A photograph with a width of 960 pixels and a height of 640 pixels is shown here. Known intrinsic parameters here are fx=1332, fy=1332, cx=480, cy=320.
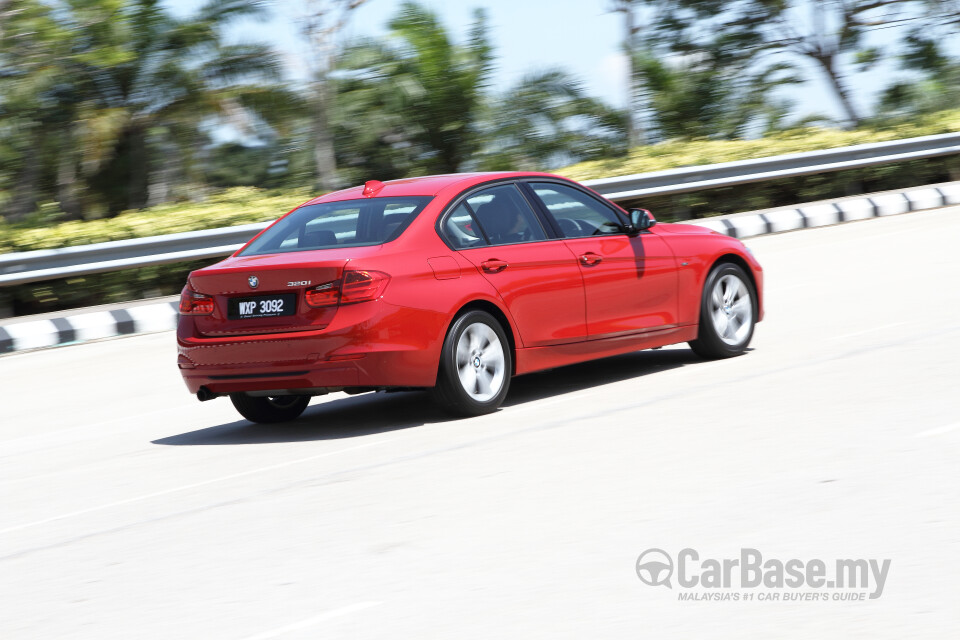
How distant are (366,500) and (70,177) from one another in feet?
78.1

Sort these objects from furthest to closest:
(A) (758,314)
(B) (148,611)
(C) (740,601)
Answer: (A) (758,314) → (B) (148,611) → (C) (740,601)

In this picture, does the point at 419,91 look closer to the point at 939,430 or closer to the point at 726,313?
the point at 726,313

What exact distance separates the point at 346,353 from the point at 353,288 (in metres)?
0.36

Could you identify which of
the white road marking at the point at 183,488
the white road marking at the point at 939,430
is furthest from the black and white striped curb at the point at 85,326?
the white road marking at the point at 939,430

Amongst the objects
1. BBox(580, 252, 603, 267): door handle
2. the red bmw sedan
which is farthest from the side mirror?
BBox(580, 252, 603, 267): door handle

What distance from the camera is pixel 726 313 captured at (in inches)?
374

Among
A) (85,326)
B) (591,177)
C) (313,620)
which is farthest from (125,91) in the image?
(313,620)

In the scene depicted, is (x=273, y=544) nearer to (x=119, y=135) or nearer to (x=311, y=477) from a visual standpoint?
(x=311, y=477)

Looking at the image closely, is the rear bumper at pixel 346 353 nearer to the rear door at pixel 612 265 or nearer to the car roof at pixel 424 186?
the car roof at pixel 424 186

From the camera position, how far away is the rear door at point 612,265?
859 cm

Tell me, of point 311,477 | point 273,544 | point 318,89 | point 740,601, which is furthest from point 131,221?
point 740,601

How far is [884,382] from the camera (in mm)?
7766

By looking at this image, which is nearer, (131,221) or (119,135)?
(131,221)

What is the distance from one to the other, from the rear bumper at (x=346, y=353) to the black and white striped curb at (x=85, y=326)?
663 centimetres
